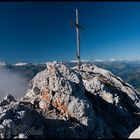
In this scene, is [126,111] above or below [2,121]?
below

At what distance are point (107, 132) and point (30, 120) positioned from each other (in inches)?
422

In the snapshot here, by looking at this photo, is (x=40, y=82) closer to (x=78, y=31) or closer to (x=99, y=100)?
(x=99, y=100)

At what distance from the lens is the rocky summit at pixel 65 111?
25.9 m

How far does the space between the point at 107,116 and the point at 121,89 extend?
12.1 metres

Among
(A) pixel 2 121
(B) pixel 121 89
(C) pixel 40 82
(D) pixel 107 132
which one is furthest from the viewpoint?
(B) pixel 121 89

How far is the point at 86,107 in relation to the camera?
31328mm

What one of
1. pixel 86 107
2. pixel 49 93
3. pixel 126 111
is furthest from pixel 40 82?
pixel 126 111

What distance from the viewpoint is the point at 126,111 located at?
4141cm

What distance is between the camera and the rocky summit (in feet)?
85.1

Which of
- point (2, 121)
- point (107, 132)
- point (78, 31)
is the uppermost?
point (78, 31)

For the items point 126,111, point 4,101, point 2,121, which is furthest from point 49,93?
point 126,111

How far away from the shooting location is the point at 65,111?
105ft

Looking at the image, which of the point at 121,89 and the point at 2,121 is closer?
the point at 2,121

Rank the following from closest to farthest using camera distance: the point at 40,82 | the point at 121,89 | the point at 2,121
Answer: the point at 2,121 < the point at 40,82 < the point at 121,89
